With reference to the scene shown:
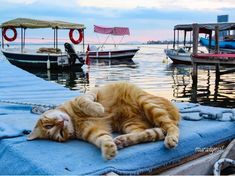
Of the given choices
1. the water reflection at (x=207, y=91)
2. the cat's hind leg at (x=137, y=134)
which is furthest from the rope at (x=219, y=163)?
the water reflection at (x=207, y=91)

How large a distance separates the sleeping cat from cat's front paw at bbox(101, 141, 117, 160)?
0.11 m

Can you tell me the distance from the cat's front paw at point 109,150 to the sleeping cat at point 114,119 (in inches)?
4.4

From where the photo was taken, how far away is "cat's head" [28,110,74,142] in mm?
3791

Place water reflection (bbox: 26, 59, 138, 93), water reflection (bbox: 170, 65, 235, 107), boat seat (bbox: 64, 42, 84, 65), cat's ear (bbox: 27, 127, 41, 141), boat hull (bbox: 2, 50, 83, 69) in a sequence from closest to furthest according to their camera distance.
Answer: cat's ear (bbox: 27, 127, 41, 141)
water reflection (bbox: 170, 65, 235, 107)
water reflection (bbox: 26, 59, 138, 93)
boat hull (bbox: 2, 50, 83, 69)
boat seat (bbox: 64, 42, 84, 65)

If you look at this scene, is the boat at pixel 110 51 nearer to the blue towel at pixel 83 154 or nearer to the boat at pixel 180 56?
the boat at pixel 180 56

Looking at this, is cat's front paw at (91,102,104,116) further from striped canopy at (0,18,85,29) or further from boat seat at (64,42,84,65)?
striped canopy at (0,18,85,29)

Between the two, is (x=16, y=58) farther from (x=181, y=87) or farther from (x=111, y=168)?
(x=111, y=168)

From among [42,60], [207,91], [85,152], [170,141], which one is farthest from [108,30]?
[85,152]

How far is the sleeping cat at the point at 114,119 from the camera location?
12.2 feet

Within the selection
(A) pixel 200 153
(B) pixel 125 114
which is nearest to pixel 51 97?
(B) pixel 125 114

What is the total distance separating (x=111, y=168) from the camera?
10.3 feet

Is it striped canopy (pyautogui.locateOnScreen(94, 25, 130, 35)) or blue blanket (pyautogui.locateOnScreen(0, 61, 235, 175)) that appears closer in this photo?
blue blanket (pyautogui.locateOnScreen(0, 61, 235, 175))

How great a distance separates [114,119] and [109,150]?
84cm

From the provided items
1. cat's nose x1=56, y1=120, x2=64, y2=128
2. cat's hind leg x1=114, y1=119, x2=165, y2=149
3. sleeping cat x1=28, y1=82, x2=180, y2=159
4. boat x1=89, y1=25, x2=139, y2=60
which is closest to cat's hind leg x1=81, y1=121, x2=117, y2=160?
sleeping cat x1=28, y1=82, x2=180, y2=159
